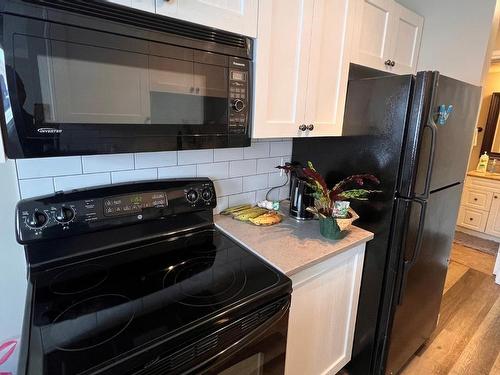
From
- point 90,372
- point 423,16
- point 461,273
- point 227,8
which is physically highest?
point 423,16

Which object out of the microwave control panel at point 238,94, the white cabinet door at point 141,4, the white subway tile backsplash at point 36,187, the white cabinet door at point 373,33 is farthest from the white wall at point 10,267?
the white cabinet door at point 373,33

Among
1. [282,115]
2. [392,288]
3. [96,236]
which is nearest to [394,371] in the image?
[392,288]

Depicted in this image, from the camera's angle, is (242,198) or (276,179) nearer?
(242,198)

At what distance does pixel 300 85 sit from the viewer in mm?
1208

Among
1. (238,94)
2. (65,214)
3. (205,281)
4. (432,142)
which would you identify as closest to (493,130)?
(432,142)

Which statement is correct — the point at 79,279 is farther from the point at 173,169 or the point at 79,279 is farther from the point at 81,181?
the point at 173,169

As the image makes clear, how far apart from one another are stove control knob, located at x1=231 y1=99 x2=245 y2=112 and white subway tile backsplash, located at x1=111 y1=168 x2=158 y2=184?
478mm

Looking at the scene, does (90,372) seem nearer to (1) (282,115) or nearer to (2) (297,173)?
(1) (282,115)

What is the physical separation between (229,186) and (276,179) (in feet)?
1.14

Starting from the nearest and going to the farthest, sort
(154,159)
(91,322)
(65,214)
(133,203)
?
(91,322), (65,214), (133,203), (154,159)

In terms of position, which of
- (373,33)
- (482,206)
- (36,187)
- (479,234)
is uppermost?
(373,33)

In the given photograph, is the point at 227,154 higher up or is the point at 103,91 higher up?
the point at 103,91

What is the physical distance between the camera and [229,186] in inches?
59.5

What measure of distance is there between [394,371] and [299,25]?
1.84 meters
